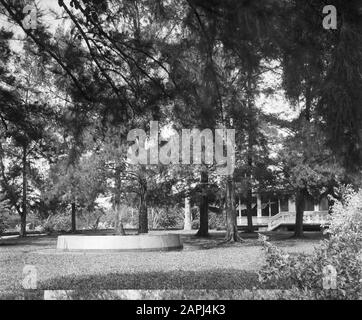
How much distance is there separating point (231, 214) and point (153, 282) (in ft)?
53.7

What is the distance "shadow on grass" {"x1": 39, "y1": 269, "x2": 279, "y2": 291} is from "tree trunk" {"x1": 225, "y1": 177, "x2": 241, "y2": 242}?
47.8ft

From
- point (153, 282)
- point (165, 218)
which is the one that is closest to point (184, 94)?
point (153, 282)

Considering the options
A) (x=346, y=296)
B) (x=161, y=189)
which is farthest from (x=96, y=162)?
(x=346, y=296)

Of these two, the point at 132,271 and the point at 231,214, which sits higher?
the point at 231,214

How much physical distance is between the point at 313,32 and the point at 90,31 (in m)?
3.26

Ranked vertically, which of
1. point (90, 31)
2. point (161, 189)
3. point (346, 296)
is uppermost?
point (90, 31)

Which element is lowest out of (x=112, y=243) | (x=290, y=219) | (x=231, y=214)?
(x=290, y=219)

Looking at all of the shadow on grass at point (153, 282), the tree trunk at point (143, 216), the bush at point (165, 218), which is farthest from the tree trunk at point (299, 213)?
the shadow on grass at point (153, 282)

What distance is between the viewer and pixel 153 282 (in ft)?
32.1

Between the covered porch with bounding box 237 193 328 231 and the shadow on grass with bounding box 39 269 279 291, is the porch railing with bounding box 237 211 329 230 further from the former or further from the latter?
the shadow on grass with bounding box 39 269 279 291

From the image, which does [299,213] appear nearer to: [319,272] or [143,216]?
[143,216]

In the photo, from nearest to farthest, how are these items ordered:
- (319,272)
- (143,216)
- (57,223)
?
(319,272) → (143,216) → (57,223)
